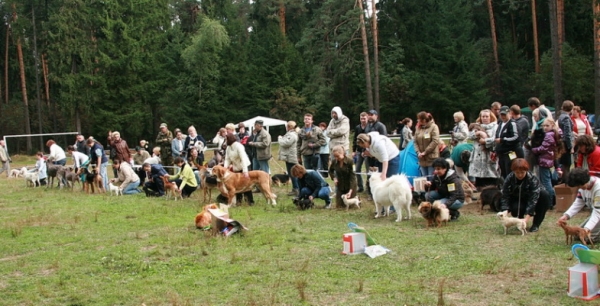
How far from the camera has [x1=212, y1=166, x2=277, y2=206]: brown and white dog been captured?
10.2 metres

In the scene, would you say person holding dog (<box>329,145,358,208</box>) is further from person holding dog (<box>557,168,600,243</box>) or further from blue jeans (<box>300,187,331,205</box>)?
person holding dog (<box>557,168,600,243</box>)

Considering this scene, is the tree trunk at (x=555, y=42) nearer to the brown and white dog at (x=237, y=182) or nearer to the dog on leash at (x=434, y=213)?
the brown and white dog at (x=237, y=182)

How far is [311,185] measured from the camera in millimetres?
9734

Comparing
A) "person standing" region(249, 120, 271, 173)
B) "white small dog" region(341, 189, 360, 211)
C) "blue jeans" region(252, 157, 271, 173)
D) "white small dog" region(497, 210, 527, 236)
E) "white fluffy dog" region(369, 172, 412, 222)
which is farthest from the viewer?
"blue jeans" region(252, 157, 271, 173)

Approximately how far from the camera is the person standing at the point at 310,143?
11453 mm

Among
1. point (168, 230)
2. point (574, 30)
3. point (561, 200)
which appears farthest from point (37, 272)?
point (574, 30)

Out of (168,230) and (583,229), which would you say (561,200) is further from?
(168,230)

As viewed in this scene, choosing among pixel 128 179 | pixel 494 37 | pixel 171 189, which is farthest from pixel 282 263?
pixel 494 37

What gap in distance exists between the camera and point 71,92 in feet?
120

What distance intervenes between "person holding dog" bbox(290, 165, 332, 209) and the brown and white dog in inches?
36.4

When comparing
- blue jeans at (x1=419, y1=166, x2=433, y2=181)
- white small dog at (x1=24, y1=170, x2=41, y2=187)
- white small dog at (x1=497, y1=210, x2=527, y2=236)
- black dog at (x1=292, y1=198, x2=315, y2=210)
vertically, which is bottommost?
white small dog at (x1=497, y1=210, x2=527, y2=236)

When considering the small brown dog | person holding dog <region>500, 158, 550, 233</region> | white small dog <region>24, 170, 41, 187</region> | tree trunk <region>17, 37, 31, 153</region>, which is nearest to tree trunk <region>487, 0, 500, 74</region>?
white small dog <region>24, 170, 41, 187</region>

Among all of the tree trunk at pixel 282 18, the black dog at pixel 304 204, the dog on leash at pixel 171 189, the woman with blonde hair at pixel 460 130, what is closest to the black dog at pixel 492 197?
the woman with blonde hair at pixel 460 130

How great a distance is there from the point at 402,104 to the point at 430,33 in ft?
15.8
